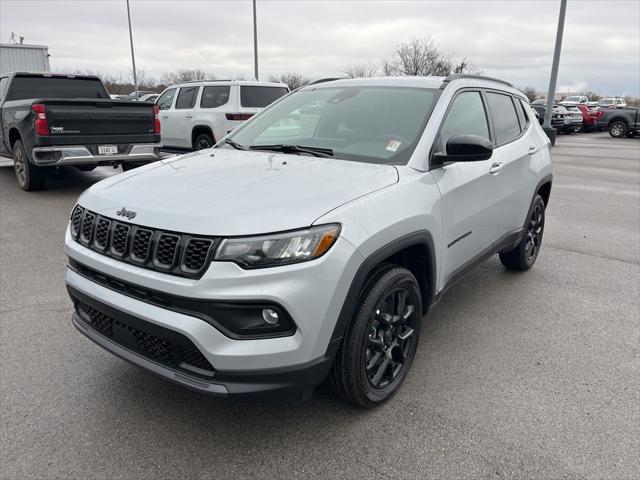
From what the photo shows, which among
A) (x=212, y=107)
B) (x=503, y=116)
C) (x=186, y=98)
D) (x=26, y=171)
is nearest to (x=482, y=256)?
(x=503, y=116)

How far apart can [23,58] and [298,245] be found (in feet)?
69.4

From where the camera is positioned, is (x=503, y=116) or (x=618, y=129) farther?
(x=618, y=129)

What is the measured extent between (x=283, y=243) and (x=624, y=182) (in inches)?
457

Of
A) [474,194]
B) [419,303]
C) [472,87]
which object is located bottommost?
[419,303]

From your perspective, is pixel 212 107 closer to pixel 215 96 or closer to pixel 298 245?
pixel 215 96

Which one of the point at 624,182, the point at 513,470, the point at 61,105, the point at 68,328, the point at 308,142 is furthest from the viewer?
the point at 624,182

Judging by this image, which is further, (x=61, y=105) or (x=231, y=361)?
(x=61, y=105)

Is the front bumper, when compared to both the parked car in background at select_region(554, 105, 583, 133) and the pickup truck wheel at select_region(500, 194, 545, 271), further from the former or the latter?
the parked car in background at select_region(554, 105, 583, 133)

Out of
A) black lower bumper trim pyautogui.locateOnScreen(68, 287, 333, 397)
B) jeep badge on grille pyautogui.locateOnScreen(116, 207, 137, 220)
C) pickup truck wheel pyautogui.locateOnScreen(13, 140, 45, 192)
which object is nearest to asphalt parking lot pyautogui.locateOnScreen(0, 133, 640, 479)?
black lower bumper trim pyautogui.locateOnScreen(68, 287, 333, 397)

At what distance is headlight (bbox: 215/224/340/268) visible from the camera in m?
2.21

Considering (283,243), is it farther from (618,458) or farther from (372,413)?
(618,458)

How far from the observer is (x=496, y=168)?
3.93m

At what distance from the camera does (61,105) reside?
25.1 ft

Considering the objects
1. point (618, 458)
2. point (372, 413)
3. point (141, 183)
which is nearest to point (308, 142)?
point (141, 183)
